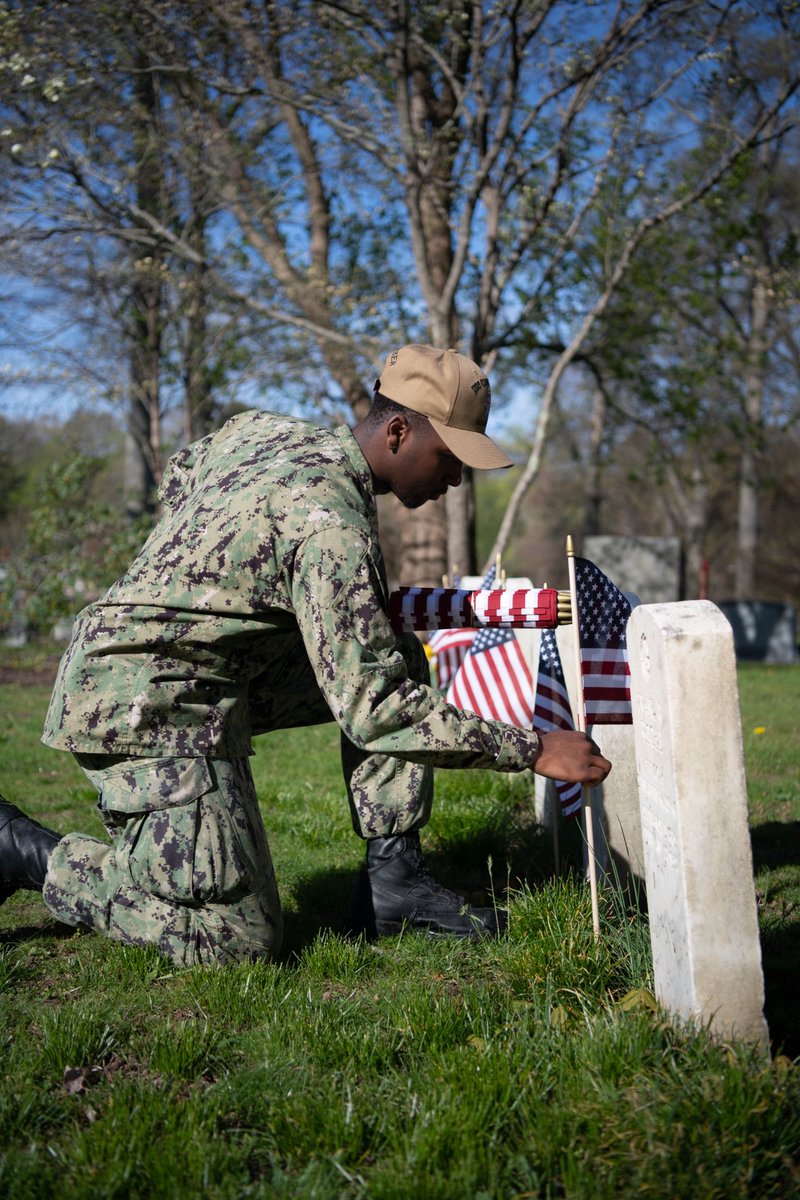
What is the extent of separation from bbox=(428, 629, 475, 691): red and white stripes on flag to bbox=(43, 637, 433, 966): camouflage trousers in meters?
3.36

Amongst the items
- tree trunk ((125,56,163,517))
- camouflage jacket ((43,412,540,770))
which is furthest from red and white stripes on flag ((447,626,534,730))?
tree trunk ((125,56,163,517))

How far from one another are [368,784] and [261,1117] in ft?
4.48

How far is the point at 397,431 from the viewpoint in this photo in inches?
128

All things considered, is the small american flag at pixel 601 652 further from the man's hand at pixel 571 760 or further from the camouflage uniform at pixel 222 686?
the camouflage uniform at pixel 222 686

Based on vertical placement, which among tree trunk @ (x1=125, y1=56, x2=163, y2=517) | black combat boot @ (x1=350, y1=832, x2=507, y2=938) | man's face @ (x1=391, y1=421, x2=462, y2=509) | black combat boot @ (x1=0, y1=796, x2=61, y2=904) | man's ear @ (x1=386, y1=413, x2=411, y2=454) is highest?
tree trunk @ (x1=125, y1=56, x2=163, y2=517)

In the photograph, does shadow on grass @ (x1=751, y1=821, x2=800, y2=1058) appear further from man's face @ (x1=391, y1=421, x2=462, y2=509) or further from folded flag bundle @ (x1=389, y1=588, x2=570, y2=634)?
man's face @ (x1=391, y1=421, x2=462, y2=509)

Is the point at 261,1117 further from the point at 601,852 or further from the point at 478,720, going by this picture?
the point at 601,852

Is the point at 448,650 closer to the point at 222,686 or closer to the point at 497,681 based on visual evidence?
the point at 497,681

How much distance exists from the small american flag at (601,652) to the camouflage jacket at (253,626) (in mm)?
568

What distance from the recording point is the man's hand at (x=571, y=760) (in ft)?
9.68

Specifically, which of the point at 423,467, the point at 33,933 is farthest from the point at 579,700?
the point at 33,933

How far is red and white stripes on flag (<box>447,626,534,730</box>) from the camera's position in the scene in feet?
17.5

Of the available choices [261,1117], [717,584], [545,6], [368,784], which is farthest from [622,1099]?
[717,584]

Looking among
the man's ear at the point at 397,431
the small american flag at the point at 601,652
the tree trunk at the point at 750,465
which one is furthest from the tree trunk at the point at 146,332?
the tree trunk at the point at 750,465
